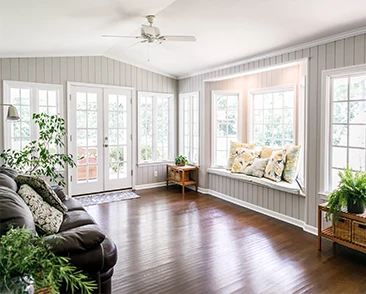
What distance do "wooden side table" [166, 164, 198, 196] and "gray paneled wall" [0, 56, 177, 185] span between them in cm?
34

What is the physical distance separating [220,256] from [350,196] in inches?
59.0

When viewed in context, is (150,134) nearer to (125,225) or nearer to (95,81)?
(95,81)

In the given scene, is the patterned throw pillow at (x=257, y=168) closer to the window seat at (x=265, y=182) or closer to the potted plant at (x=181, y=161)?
the window seat at (x=265, y=182)

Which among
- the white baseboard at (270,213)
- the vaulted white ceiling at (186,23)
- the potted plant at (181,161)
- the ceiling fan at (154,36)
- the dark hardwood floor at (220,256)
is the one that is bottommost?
the dark hardwood floor at (220,256)

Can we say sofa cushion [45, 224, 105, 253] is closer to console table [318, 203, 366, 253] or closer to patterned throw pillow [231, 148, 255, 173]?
console table [318, 203, 366, 253]

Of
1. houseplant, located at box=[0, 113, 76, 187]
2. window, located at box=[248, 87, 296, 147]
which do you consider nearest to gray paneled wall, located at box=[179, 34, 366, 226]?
window, located at box=[248, 87, 296, 147]

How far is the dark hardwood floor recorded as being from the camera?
241cm

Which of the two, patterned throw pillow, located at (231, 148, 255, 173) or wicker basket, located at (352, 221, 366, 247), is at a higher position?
patterned throw pillow, located at (231, 148, 255, 173)

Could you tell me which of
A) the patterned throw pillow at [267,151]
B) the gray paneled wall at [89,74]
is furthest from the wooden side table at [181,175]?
the patterned throw pillow at [267,151]

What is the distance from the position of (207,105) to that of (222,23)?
7.39ft

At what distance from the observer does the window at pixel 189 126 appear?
5984 millimetres

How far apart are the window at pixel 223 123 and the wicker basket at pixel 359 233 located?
115 inches

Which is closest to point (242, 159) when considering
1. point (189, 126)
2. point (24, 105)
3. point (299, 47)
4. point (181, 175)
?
point (181, 175)

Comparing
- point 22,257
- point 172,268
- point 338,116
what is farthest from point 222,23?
→ point 22,257
